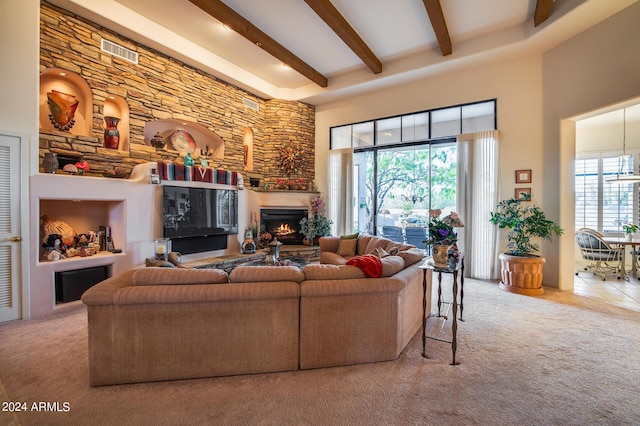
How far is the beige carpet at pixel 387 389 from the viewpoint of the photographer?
179 centimetres

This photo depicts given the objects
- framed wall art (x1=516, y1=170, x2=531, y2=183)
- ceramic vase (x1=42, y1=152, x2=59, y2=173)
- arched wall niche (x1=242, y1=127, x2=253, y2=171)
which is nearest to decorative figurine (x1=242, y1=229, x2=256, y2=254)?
arched wall niche (x1=242, y1=127, x2=253, y2=171)

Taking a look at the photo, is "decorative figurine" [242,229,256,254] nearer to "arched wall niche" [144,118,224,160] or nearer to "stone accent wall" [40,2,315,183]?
"stone accent wall" [40,2,315,183]

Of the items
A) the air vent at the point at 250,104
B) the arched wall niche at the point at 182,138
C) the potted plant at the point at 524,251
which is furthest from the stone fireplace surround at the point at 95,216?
the potted plant at the point at 524,251

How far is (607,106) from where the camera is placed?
3.94 meters

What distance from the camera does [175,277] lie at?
2.21 metres

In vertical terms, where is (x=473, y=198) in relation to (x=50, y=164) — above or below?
below

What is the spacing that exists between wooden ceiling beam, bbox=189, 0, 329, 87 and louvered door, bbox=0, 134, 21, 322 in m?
2.88

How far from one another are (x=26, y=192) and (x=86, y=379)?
250 cm

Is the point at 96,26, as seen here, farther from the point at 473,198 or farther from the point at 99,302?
the point at 473,198

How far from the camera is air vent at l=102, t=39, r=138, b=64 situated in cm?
434

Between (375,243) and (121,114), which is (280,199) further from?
(121,114)

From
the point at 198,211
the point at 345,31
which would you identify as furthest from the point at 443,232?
the point at 198,211

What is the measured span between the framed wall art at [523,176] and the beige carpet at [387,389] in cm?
275

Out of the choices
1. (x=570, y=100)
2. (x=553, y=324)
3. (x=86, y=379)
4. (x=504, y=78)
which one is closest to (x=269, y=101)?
(x=504, y=78)
